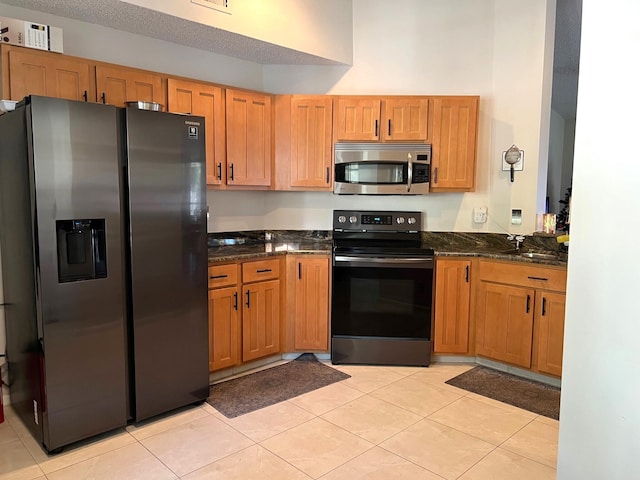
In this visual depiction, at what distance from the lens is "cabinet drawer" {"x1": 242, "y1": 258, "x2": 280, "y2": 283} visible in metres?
3.40

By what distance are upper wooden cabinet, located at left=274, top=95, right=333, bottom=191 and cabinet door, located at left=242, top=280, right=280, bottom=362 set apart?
0.90 m

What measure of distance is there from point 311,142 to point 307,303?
1.32 meters

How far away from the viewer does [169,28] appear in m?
3.12

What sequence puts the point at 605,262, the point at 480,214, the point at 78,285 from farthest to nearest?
the point at 480,214 → the point at 78,285 → the point at 605,262

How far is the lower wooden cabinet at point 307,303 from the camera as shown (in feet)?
12.1

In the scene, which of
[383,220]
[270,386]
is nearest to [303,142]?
[383,220]

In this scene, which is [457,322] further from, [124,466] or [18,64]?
[18,64]

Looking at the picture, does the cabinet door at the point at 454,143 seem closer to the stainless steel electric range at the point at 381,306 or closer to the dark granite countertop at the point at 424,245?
the dark granite countertop at the point at 424,245

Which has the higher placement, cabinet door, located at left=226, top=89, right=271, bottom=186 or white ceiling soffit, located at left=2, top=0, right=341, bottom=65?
white ceiling soffit, located at left=2, top=0, right=341, bottom=65

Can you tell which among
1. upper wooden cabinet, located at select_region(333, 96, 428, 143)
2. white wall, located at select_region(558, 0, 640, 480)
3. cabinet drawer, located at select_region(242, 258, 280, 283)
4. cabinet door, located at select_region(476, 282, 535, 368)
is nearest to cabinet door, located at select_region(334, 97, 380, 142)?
upper wooden cabinet, located at select_region(333, 96, 428, 143)

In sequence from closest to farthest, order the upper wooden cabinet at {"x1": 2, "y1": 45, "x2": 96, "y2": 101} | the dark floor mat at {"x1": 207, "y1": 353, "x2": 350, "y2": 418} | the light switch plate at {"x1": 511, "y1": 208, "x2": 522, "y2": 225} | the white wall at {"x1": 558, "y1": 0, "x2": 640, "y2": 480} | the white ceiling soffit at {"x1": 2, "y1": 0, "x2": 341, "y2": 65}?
the white wall at {"x1": 558, "y1": 0, "x2": 640, "y2": 480} < the upper wooden cabinet at {"x1": 2, "y1": 45, "x2": 96, "y2": 101} < the white ceiling soffit at {"x1": 2, "y1": 0, "x2": 341, "y2": 65} < the dark floor mat at {"x1": 207, "y1": 353, "x2": 350, "y2": 418} < the light switch plate at {"x1": 511, "y1": 208, "x2": 522, "y2": 225}

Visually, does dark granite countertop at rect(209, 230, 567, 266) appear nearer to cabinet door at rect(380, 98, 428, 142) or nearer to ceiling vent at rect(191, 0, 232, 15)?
cabinet door at rect(380, 98, 428, 142)

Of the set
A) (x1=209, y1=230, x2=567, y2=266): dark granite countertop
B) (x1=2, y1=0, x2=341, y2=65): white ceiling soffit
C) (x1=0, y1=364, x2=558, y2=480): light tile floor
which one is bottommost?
(x1=0, y1=364, x2=558, y2=480): light tile floor

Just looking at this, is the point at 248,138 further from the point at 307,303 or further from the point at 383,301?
the point at 383,301
